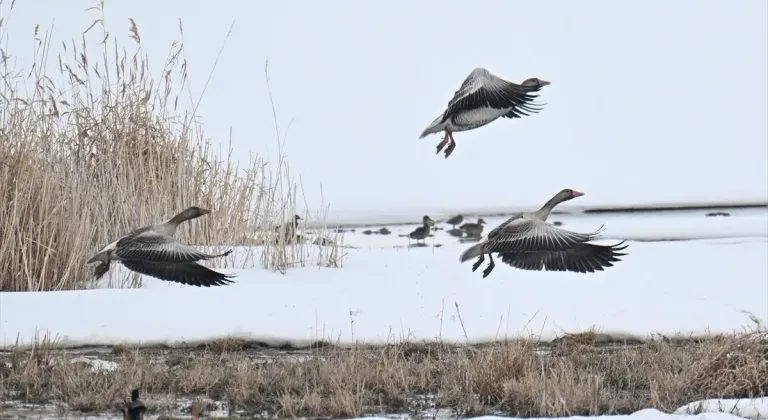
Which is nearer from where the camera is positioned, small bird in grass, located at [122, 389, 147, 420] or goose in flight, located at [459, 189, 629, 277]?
small bird in grass, located at [122, 389, 147, 420]

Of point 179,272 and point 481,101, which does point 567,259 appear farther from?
point 179,272

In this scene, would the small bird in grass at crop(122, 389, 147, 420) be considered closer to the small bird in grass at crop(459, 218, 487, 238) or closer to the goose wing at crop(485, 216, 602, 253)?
the goose wing at crop(485, 216, 602, 253)

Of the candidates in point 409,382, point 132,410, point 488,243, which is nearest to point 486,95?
point 488,243

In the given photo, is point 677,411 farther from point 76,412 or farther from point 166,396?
point 76,412

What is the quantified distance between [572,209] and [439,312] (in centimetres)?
1175

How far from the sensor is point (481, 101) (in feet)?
24.7

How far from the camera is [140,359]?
7336 mm

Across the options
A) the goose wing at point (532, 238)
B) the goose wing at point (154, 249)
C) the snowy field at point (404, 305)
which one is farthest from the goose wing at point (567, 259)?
the goose wing at point (154, 249)

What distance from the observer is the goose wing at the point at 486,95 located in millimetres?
7527

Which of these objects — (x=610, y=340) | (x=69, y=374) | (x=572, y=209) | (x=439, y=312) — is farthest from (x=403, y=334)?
(x=572, y=209)

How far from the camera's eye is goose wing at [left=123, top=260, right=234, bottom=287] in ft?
24.4

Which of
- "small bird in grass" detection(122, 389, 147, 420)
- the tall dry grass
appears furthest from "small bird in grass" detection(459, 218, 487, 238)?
"small bird in grass" detection(122, 389, 147, 420)

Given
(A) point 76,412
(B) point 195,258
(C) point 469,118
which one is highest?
(C) point 469,118

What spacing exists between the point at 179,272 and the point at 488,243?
6.73 ft
